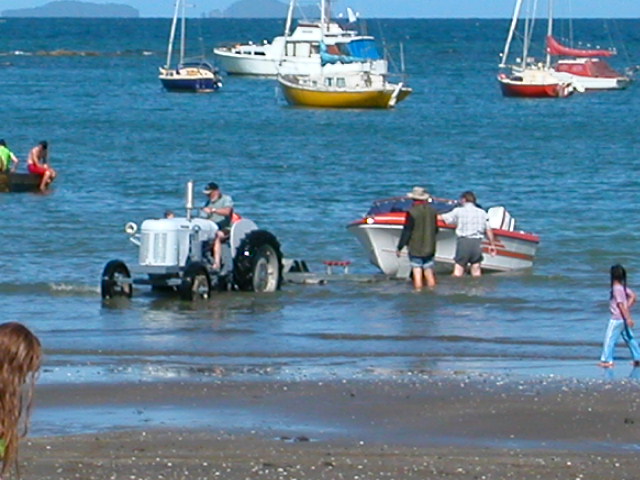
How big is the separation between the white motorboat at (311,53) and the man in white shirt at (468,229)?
47.3 meters

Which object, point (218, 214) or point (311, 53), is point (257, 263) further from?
point (311, 53)

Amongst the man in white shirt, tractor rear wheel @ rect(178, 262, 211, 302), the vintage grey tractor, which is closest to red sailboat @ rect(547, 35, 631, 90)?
Answer: the man in white shirt

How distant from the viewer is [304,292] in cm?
1872

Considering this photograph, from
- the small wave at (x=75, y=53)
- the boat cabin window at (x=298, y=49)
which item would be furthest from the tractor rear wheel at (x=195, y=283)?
the small wave at (x=75, y=53)

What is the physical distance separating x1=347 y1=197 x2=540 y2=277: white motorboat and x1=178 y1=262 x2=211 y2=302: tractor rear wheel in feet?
11.4

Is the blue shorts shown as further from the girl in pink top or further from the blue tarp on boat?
the blue tarp on boat

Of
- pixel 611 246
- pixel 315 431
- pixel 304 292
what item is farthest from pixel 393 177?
pixel 315 431

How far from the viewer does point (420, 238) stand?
1892 centimetres

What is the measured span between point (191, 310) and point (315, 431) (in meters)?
6.52

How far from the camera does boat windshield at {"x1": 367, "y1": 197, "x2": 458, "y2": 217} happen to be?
67.1 feet

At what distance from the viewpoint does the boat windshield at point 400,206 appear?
20438 mm

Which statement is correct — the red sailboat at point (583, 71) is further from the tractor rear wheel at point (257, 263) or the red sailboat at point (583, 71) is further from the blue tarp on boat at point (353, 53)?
the tractor rear wheel at point (257, 263)

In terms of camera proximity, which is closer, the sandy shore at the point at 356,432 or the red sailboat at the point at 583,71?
the sandy shore at the point at 356,432

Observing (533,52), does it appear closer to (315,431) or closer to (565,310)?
(565,310)
